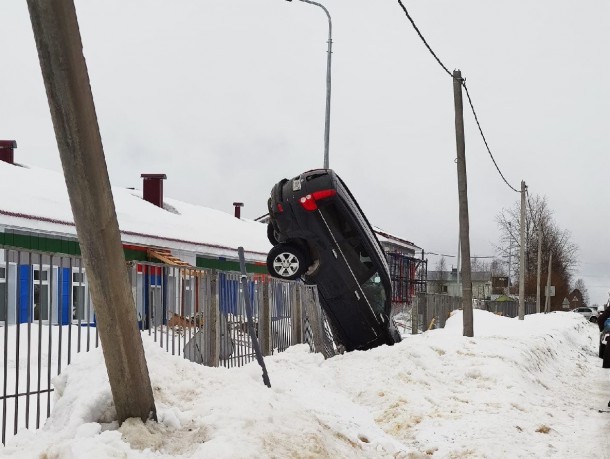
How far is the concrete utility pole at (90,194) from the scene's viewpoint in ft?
14.1

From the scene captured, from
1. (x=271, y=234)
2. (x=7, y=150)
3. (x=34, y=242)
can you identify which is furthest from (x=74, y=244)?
(x=271, y=234)

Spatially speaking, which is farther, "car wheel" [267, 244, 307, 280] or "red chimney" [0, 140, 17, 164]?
"red chimney" [0, 140, 17, 164]

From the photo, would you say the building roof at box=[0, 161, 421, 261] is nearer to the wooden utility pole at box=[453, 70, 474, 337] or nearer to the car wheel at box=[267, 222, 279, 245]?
the car wheel at box=[267, 222, 279, 245]

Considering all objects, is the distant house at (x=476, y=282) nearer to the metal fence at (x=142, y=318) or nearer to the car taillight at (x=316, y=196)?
the metal fence at (x=142, y=318)

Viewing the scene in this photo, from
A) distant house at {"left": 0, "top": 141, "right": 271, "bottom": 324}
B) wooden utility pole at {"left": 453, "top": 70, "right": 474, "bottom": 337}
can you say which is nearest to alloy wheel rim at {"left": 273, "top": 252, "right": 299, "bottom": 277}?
distant house at {"left": 0, "top": 141, "right": 271, "bottom": 324}

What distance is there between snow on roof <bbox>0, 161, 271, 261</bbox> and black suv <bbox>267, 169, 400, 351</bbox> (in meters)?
9.25

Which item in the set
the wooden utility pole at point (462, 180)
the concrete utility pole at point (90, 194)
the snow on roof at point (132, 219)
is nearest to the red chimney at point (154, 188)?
the snow on roof at point (132, 219)

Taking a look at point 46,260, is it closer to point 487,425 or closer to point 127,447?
point 127,447

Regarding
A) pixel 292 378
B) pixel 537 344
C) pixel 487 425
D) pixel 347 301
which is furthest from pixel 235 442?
pixel 537 344

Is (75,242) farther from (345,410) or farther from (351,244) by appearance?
(345,410)

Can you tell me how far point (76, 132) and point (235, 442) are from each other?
2.26 meters

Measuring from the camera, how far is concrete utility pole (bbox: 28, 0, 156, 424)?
14.1 feet

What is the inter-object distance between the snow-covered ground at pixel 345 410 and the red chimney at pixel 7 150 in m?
18.7

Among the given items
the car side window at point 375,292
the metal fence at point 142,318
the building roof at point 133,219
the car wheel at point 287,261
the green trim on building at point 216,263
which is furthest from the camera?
the green trim on building at point 216,263
